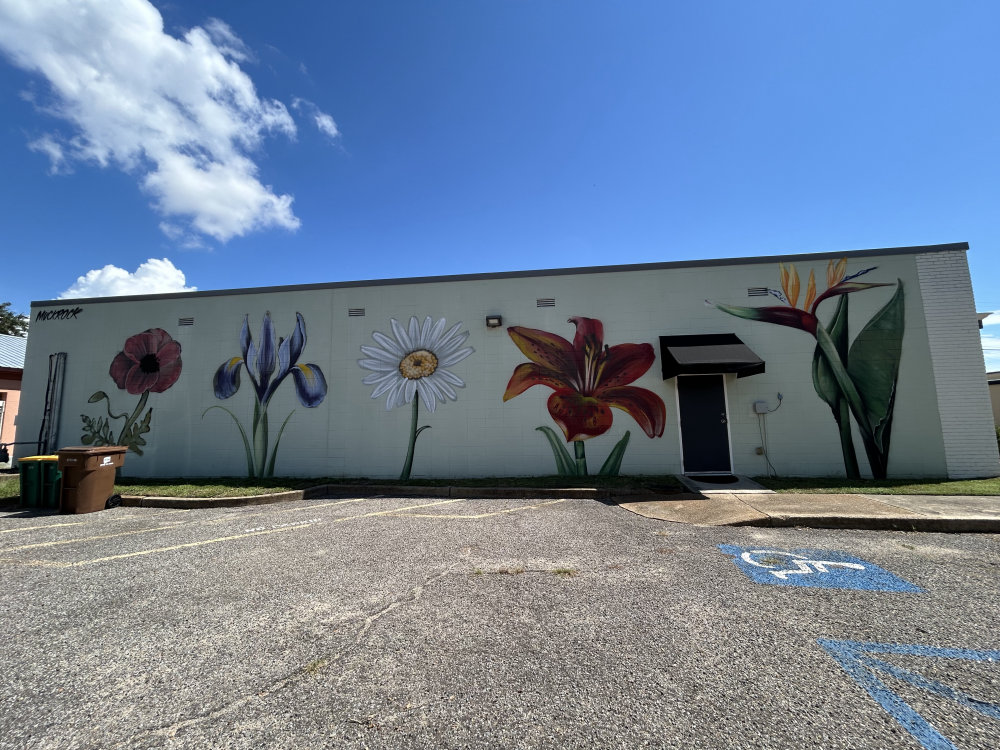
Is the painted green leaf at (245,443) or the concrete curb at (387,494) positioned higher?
the painted green leaf at (245,443)

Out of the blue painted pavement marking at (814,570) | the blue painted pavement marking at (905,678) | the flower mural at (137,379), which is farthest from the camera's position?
the flower mural at (137,379)

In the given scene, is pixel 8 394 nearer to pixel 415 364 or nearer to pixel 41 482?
pixel 41 482

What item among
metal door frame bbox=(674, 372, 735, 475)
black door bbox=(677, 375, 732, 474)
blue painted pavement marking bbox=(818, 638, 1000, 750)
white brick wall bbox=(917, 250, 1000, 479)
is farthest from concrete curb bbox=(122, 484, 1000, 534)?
white brick wall bbox=(917, 250, 1000, 479)

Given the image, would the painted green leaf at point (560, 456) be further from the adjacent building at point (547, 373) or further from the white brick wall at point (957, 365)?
the white brick wall at point (957, 365)

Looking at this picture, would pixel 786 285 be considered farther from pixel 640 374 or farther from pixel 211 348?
pixel 211 348

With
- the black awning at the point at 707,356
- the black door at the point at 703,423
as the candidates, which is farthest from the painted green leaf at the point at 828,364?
the black door at the point at 703,423

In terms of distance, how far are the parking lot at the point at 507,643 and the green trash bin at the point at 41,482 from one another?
3391mm

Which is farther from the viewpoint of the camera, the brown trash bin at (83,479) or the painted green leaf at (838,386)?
the painted green leaf at (838,386)

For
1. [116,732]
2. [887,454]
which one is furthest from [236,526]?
[887,454]

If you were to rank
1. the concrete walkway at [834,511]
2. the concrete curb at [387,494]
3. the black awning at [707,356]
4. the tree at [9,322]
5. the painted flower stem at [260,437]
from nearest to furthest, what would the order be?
1. the concrete walkway at [834,511]
2. the concrete curb at [387,494]
3. the black awning at [707,356]
4. the painted flower stem at [260,437]
5. the tree at [9,322]

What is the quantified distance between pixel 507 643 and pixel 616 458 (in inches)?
301

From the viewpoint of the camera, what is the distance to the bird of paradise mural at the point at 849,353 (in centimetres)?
946

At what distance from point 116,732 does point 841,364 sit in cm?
1255

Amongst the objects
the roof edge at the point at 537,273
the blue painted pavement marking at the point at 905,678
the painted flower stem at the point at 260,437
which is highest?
the roof edge at the point at 537,273
